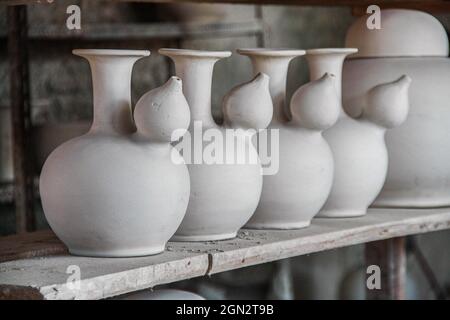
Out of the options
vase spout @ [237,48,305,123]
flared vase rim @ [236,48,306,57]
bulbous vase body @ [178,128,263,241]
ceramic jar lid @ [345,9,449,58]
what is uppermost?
ceramic jar lid @ [345,9,449,58]

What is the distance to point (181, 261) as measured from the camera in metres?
1.33

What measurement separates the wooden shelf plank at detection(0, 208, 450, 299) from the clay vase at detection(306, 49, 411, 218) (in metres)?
0.04

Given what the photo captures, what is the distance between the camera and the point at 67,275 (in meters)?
1.22

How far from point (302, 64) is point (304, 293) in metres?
0.82

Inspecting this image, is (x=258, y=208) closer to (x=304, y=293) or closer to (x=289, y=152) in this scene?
(x=289, y=152)

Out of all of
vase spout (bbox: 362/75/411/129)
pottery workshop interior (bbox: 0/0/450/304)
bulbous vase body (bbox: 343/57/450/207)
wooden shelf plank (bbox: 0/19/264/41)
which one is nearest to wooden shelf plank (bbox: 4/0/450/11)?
pottery workshop interior (bbox: 0/0/450/304)

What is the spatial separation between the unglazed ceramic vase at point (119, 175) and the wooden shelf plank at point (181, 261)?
0.04 meters

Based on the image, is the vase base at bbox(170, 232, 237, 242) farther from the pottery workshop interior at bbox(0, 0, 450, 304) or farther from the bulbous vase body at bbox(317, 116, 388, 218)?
the bulbous vase body at bbox(317, 116, 388, 218)

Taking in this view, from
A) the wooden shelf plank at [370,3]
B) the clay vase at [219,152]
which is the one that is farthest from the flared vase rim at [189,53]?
the wooden shelf plank at [370,3]

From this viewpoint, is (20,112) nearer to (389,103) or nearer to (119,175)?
(389,103)

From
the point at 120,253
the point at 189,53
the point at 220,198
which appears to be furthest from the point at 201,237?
the point at 189,53

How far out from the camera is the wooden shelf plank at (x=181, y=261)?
119cm

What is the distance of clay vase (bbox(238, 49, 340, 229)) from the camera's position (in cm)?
156
